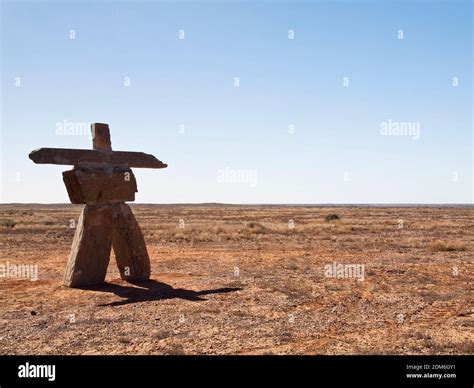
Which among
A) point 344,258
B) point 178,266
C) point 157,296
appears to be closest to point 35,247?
point 178,266

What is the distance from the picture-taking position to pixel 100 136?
43.3ft

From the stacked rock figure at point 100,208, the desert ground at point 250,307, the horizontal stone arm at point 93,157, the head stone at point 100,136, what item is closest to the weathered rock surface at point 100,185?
the stacked rock figure at point 100,208

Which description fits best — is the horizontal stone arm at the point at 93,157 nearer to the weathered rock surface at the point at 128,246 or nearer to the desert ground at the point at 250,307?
the weathered rock surface at the point at 128,246

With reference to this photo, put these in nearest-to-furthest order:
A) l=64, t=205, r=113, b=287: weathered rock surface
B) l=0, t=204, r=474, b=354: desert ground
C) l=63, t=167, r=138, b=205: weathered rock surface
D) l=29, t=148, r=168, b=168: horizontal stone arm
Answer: l=0, t=204, r=474, b=354: desert ground → l=29, t=148, r=168, b=168: horizontal stone arm → l=63, t=167, r=138, b=205: weathered rock surface → l=64, t=205, r=113, b=287: weathered rock surface

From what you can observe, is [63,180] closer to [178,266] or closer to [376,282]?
[178,266]

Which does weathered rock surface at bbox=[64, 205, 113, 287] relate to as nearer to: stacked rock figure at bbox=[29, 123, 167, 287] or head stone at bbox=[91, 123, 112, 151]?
stacked rock figure at bbox=[29, 123, 167, 287]

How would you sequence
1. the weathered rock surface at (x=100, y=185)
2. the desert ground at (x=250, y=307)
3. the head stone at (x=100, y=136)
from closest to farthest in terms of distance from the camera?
the desert ground at (x=250, y=307) → the weathered rock surface at (x=100, y=185) → the head stone at (x=100, y=136)

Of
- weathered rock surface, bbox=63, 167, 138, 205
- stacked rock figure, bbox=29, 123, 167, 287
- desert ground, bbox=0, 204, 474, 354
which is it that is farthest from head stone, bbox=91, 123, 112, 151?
desert ground, bbox=0, 204, 474, 354

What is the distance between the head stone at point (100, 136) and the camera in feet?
43.0

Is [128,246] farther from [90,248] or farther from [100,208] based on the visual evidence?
[100,208]

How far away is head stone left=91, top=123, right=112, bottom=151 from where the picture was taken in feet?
43.0

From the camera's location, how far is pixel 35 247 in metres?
22.4

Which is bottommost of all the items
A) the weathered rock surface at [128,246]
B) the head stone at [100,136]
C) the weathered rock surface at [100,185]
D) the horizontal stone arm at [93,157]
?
the weathered rock surface at [128,246]
